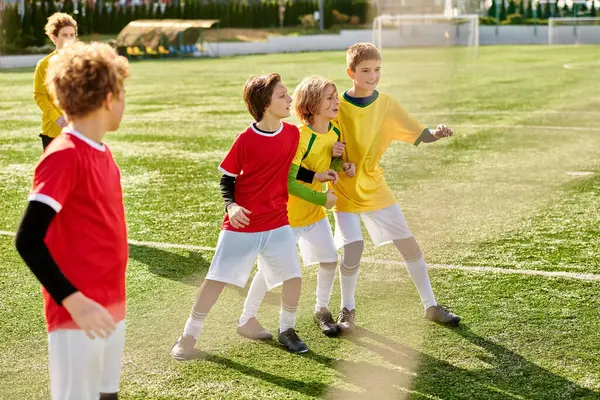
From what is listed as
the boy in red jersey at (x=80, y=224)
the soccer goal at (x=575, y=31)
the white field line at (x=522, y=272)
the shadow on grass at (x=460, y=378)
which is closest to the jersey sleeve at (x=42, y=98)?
the white field line at (x=522, y=272)

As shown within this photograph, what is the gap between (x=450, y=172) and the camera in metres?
11.1

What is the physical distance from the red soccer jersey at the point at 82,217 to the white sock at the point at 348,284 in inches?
96.1

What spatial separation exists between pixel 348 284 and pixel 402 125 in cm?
94

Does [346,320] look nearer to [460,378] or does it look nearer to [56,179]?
[460,378]

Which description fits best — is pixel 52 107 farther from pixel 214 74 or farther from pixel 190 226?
pixel 214 74

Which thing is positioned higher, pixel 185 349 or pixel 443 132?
pixel 443 132

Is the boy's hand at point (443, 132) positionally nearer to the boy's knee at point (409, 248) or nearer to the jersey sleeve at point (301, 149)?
the boy's knee at point (409, 248)

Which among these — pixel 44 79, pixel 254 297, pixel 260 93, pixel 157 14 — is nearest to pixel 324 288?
pixel 254 297

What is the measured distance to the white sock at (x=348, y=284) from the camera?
5516 mm

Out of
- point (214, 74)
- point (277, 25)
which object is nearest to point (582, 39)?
point (277, 25)

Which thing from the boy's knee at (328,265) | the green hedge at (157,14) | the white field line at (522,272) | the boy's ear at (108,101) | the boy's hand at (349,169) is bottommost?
the white field line at (522,272)

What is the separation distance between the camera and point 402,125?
565 centimetres

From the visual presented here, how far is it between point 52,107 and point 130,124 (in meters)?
8.62

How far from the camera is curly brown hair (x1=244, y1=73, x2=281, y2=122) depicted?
190 inches
